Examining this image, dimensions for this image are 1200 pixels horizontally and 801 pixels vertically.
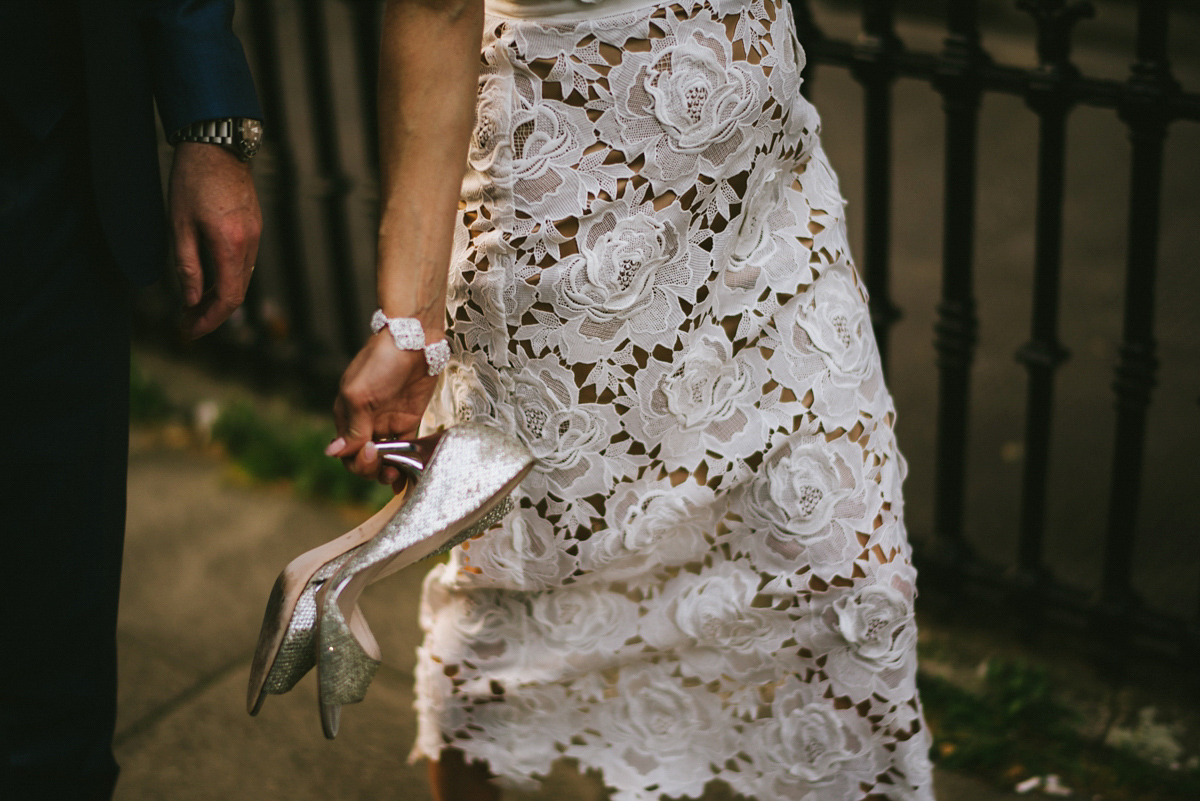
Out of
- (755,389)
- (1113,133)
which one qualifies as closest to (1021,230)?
(1113,133)

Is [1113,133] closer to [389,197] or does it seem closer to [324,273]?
[324,273]

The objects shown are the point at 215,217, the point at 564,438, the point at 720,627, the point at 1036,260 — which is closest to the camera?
the point at 215,217

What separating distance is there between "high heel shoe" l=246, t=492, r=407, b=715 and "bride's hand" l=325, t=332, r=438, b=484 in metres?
0.12

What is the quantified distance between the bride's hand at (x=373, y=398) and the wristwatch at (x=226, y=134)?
0.28 metres

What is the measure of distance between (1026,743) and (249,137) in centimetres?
179

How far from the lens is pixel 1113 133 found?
528 cm

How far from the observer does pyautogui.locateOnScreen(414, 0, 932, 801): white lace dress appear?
1.44 meters

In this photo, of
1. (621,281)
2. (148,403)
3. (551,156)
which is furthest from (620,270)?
(148,403)

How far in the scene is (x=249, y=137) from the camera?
1.45 m

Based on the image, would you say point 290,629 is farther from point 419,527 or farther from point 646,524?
point 646,524

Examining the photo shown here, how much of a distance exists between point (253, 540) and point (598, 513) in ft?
5.71

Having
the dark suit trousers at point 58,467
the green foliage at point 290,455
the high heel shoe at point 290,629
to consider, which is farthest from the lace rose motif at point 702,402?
the green foliage at point 290,455

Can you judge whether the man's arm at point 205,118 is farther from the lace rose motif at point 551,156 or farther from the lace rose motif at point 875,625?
the lace rose motif at point 875,625

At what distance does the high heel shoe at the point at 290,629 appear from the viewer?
1.32 metres
